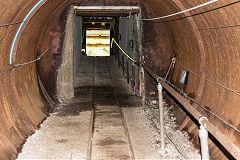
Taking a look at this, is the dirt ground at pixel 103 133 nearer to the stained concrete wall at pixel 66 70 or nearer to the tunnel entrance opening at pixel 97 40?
the stained concrete wall at pixel 66 70

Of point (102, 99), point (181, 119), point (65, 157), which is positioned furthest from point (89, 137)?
point (102, 99)

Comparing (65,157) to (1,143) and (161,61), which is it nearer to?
(1,143)

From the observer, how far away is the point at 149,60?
9.16m

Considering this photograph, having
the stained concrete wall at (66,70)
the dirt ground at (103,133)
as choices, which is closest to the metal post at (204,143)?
the dirt ground at (103,133)

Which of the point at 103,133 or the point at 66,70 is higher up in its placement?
the point at 66,70

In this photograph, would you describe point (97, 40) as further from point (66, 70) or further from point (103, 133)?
point (103, 133)

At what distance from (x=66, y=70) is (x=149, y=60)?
2.62m

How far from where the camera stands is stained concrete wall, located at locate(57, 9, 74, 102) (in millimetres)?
9086

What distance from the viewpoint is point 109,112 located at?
312 inches

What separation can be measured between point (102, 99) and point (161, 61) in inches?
86.2

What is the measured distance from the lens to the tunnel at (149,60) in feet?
15.5

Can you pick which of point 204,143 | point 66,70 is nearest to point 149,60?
point 66,70

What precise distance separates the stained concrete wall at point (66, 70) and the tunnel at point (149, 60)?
0.03 m

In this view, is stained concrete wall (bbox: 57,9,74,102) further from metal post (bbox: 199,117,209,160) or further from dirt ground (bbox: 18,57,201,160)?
metal post (bbox: 199,117,209,160)
